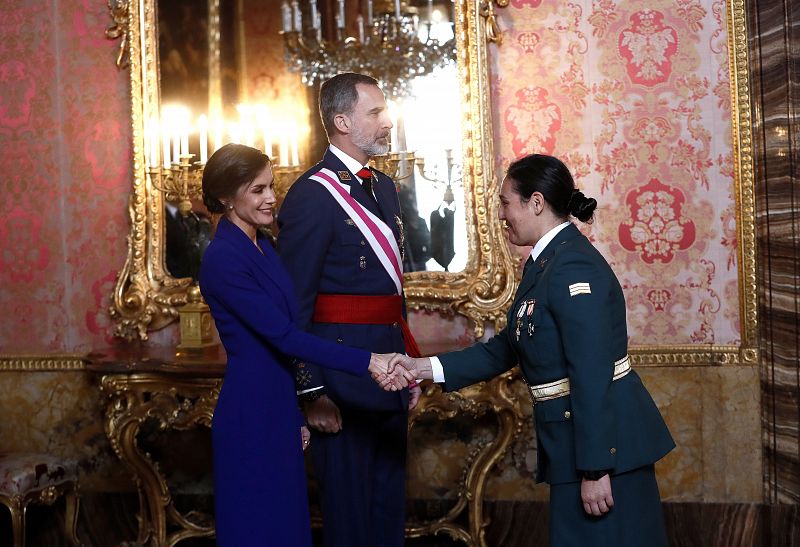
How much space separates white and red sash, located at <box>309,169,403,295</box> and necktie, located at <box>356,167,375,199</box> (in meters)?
0.06

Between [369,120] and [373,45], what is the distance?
1171 mm

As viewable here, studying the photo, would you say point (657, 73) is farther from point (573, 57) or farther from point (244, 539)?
point (244, 539)

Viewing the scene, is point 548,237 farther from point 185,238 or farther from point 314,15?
point 185,238

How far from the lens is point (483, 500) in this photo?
3.83m

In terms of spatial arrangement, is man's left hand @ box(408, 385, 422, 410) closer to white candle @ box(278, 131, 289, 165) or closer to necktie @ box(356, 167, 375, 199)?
necktie @ box(356, 167, 375, 199)

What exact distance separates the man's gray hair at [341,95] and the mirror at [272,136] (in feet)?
3.62

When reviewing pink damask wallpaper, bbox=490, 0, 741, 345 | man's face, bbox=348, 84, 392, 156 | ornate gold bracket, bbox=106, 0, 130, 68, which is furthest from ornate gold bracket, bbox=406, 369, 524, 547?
ornate gold bracket, bbox=106, 0, 130, 68

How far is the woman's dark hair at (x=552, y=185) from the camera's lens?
2.17m

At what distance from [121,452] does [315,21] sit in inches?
73.2

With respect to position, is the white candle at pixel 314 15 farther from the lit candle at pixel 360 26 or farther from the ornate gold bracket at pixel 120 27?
the ornate gold bracket at pixel 120 27

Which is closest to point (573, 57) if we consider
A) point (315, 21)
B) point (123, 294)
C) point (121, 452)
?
point (315, 21)

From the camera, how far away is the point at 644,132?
145 inches

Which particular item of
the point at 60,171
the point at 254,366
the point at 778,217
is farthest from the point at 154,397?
the point at 778,217

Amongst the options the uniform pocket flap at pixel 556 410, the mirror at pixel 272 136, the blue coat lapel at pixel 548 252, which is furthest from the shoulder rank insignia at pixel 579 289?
the mirror at pixel 272 136
